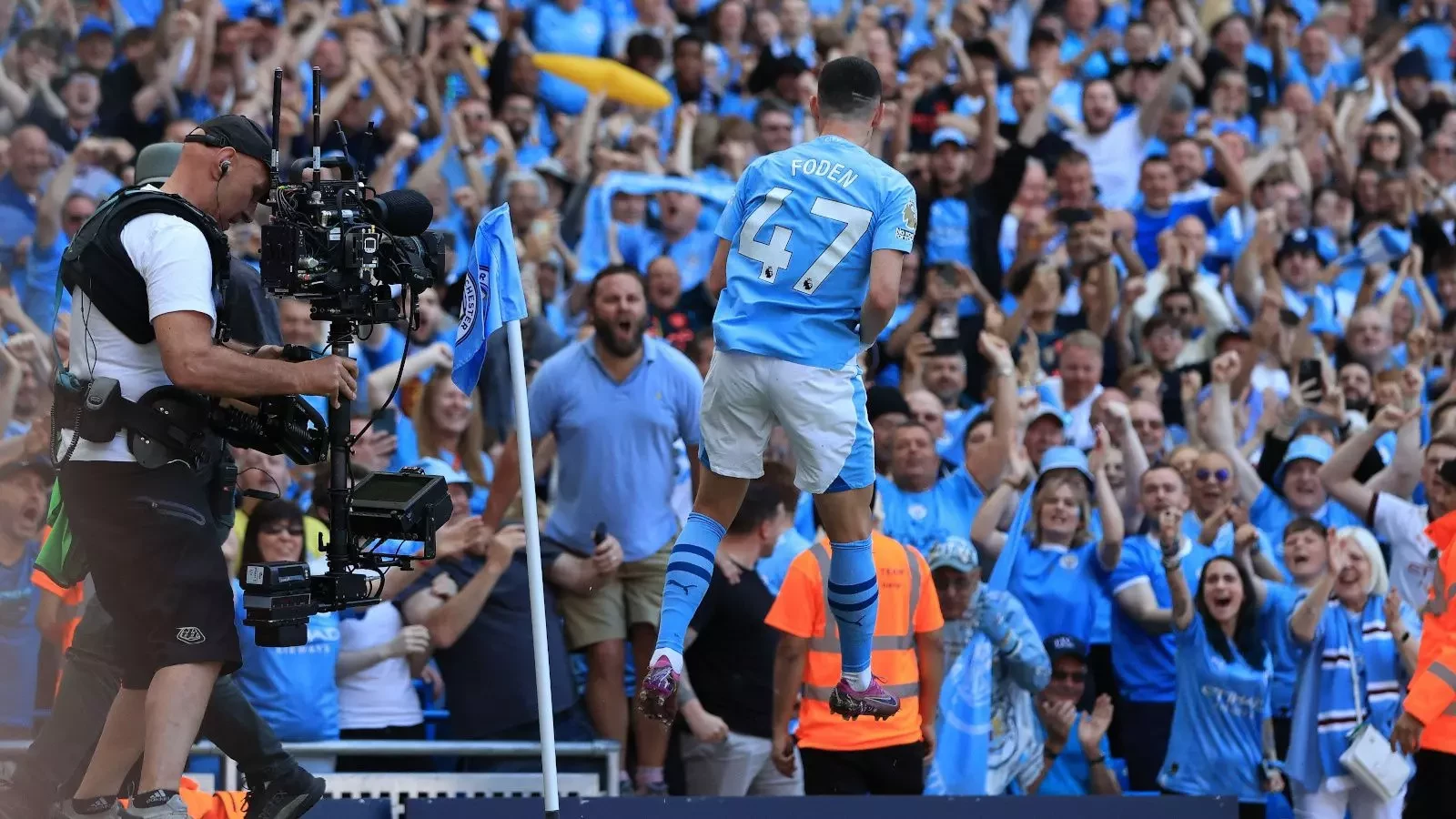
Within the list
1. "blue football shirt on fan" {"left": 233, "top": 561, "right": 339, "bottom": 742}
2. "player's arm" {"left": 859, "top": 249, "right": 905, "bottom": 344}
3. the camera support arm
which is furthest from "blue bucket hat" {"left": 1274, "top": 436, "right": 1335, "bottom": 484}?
the camera support arm

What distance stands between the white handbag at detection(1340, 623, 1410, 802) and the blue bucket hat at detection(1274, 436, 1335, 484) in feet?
8.06

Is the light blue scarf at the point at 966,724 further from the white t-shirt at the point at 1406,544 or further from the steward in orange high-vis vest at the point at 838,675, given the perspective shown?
the white t-shirt at the point at 1406,544

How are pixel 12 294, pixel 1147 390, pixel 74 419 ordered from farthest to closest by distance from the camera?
1. pixel 1147 390
2. pixel 12 294
3. pixel 74 419

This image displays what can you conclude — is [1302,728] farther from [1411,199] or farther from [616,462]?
[1411,199]

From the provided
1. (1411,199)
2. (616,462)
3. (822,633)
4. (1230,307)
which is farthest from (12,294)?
(1411,199)

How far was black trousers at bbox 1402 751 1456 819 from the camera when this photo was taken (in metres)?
8.45

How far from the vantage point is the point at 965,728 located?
9.41 m

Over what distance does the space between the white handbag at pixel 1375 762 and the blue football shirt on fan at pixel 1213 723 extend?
20.0 inches

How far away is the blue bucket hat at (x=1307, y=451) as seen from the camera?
11.6 metres

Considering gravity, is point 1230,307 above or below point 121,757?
above

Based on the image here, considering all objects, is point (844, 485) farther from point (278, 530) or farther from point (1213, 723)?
point (1213, 723)

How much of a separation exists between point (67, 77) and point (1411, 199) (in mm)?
10720

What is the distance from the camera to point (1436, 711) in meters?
8.35

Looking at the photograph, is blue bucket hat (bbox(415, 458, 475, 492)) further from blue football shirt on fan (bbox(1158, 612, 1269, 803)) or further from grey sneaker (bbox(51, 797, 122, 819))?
blue football shirt on fan (bbox(1158, 612, 1269, 803))
